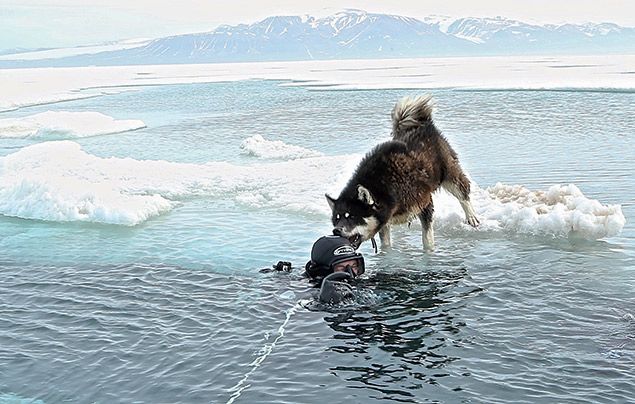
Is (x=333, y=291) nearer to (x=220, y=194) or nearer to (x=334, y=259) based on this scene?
(x=334, y=259)

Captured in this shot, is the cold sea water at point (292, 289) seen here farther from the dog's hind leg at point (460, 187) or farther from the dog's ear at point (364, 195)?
the dog's ear at point (364, 195)

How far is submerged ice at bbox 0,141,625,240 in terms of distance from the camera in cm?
1209

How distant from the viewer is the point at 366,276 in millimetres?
10266

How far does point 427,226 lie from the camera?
11547mm

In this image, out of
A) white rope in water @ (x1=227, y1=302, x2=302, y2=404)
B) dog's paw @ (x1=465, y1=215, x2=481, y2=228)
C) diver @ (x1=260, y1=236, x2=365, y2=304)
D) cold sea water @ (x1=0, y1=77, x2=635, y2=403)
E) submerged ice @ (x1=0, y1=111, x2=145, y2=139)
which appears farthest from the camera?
submerged ice @ (x1=0, y1=111, x2=145, y2=139)

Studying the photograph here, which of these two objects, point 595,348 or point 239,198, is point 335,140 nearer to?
point 239,198

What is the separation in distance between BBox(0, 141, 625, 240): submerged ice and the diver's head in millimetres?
3515

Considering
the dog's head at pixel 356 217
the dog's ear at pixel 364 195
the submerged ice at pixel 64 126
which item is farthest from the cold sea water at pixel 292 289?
the submerged ice at pixel 64 126

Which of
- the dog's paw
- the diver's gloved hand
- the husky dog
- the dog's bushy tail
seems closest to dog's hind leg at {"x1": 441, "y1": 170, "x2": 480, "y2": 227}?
the husky dog

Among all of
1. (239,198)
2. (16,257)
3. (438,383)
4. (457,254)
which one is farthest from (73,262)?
(438,383)

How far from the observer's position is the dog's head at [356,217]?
10531 millimetres

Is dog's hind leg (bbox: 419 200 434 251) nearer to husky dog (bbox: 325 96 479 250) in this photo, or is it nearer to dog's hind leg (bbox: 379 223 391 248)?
husky dog (bbox: 325 96 479 250)

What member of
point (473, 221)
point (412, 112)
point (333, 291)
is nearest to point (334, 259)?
point (333, 291)

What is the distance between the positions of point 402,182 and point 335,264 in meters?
2.16
